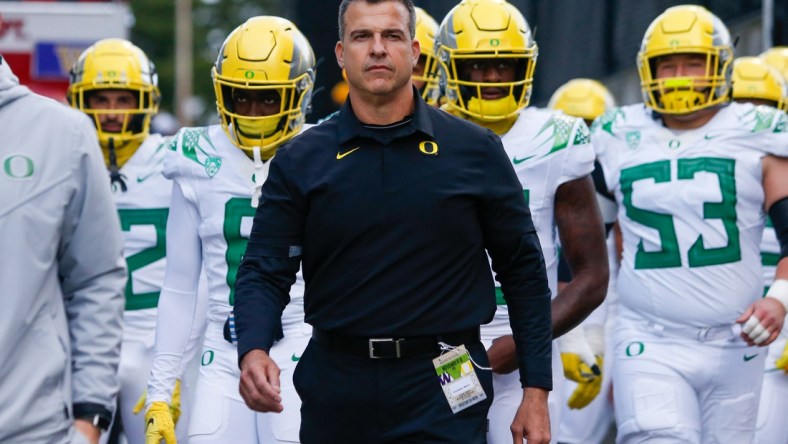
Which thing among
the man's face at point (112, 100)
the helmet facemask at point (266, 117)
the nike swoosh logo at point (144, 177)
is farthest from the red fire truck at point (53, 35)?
the helmet facemask at point (266, 117)

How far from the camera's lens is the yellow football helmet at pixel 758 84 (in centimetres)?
866

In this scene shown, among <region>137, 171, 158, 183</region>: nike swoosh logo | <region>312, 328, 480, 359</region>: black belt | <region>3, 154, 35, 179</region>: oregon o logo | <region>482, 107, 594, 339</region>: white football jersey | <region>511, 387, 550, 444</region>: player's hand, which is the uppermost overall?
<region>3, 154, 35, 179</region>: oregon o logo

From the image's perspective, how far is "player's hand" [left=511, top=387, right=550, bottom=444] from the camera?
4.44 meters

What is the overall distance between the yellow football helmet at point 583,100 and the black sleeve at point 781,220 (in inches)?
160

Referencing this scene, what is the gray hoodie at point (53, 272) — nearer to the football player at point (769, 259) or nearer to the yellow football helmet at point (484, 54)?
the yellow football helmet at point (484, 54)

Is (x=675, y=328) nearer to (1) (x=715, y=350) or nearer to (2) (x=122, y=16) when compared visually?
(1) (x=715, y=350)

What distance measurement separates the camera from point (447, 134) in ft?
15.0

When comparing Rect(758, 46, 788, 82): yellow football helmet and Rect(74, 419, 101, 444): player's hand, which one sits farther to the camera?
Rect(758, 46, 788, 82): yellow football helmet

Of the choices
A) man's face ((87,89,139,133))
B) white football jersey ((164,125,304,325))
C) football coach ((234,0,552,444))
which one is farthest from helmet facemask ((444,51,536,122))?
man's face ((87,89,139,133))

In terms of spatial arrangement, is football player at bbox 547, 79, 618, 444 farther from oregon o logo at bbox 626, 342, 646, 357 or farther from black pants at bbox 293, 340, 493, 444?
black pants at bbox 293, 340, 493, 444

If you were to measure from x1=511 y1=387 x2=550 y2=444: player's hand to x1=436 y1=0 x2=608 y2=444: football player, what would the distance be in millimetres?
923

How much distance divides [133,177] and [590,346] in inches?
88.7

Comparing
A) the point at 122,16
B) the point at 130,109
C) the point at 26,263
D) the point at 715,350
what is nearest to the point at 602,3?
the point at 122,16

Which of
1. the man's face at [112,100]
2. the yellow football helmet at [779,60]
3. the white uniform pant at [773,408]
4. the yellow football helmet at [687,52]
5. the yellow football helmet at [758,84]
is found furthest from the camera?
the yellow football helmet at [779,60]
